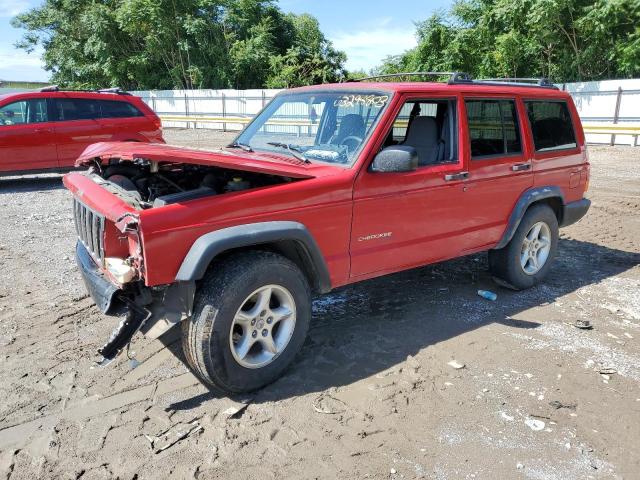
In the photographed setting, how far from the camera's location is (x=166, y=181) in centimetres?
391

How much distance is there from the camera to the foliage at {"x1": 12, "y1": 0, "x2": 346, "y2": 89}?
30719mm

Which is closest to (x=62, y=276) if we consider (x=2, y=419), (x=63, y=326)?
(x=63, y=326)

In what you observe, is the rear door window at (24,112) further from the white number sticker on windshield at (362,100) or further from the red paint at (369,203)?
the white number sticker on windshield at (362,100)

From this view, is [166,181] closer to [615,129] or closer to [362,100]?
[362,100]

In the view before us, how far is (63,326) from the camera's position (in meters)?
4.32

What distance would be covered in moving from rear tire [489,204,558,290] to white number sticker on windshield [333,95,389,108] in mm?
2084

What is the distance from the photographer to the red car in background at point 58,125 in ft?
32.3

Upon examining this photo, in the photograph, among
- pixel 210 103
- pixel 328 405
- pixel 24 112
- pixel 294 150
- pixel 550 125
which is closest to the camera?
pixel 328 405

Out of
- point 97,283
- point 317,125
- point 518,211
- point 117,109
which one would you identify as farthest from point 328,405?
point 117,109

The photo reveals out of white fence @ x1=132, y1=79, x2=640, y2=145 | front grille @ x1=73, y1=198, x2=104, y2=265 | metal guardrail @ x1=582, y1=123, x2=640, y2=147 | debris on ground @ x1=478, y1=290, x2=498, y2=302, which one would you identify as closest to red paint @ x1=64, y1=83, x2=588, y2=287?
front grille @ x1=73, y1=198, x2=104, y2=265

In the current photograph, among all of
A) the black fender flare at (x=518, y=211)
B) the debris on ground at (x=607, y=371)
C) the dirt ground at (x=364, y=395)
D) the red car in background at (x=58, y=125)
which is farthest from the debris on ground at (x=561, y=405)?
the red car in background at (x=58, y=125)

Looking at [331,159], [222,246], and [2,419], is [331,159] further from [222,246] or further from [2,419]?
[2,419]

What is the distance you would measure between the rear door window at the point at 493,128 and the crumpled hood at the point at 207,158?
151cm

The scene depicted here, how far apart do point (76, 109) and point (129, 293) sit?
344 inches
